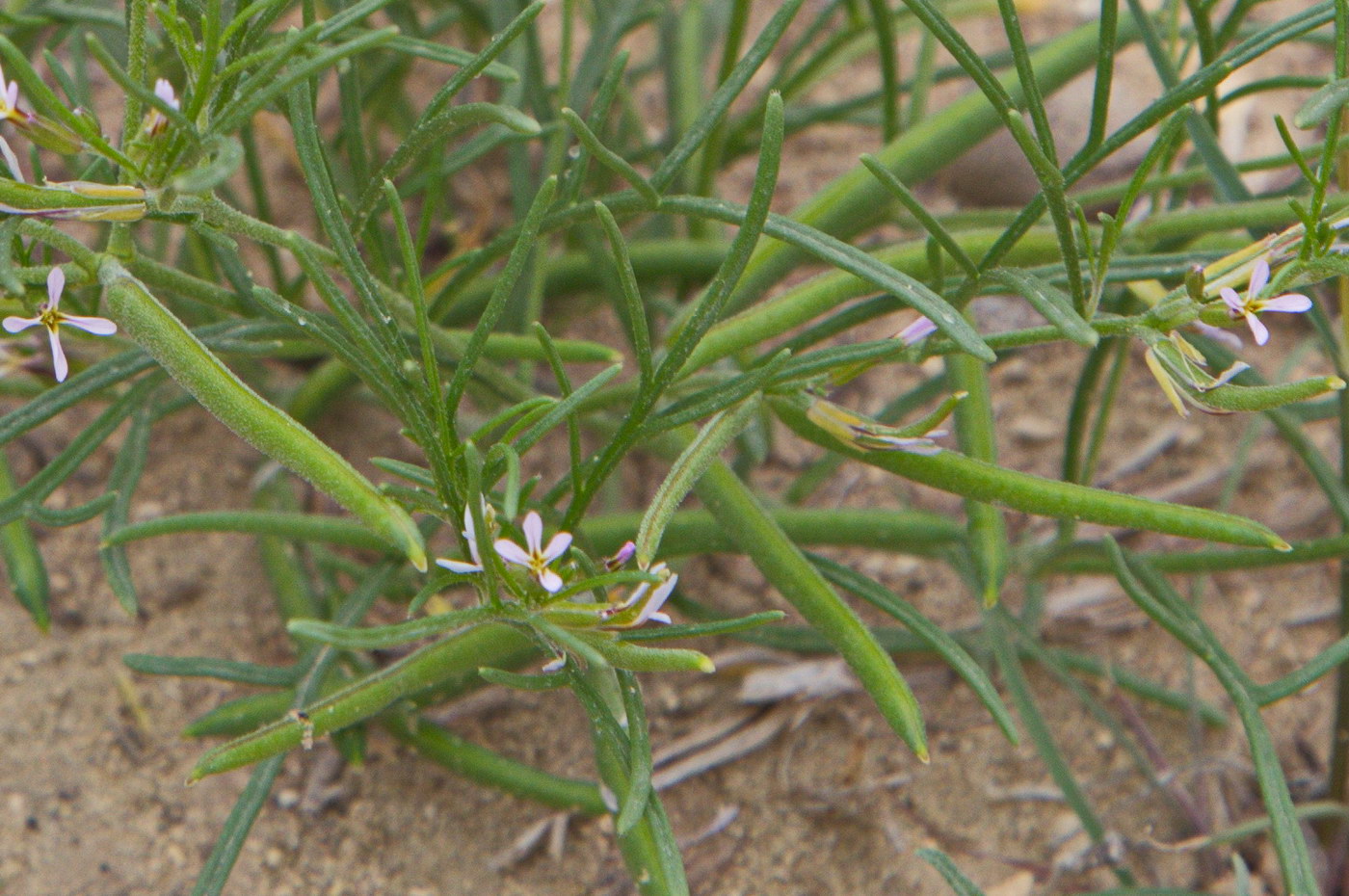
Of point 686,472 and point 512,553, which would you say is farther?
point 686,472

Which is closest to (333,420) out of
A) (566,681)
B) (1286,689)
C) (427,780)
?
(427,780)

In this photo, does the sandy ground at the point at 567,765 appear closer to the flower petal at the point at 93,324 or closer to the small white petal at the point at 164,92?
the flower petal at the point at 93,324

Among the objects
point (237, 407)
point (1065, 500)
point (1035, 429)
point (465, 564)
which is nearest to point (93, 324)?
point (237, 407)

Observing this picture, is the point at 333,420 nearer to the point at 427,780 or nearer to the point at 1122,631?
the point at 427,780

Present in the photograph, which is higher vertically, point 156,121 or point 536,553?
point 156,121

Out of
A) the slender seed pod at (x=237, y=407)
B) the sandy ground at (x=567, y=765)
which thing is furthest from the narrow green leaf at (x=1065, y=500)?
the sandy ground at (x=567, y=765)

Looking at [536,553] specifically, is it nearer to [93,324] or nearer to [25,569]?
[93,324]
